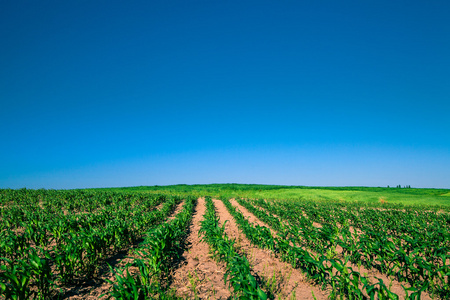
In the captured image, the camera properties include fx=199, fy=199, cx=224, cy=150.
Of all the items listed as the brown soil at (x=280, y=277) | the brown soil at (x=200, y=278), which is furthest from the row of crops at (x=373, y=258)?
the brown soil at (x=200, y=278)

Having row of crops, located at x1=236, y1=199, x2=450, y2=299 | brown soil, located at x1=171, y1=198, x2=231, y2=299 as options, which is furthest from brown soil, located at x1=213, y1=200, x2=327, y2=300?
brown soil, located at x1=171, y1=198, x2=231, y2=299

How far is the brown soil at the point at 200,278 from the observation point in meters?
4.55

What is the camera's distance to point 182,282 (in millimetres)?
5062

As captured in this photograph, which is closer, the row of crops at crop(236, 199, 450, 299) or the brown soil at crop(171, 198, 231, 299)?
the row of crops at crop(236, 199, 450, 299)

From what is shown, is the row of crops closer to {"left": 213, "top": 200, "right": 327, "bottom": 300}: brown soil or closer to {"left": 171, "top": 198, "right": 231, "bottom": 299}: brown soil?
{"left": 213, "top": 200, "right": 327, "bottom": 300}: brown soil

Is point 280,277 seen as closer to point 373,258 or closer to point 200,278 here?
point 200,278

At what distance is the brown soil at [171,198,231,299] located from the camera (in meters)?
4.55

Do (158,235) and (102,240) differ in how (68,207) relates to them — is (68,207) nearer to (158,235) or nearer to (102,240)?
(102,240)

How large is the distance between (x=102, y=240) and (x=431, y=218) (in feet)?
68.7

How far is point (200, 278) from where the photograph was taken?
5305 mm

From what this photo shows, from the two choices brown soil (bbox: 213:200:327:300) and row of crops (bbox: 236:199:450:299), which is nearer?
row of crops (bbox: 236:199:450:299)

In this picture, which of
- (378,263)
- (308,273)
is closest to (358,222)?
(378,263)

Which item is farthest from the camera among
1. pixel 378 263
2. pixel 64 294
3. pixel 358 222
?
pixel 358 222

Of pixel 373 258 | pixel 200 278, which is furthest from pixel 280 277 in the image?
pixel 373 258
